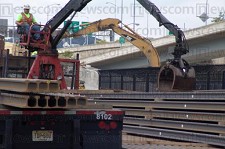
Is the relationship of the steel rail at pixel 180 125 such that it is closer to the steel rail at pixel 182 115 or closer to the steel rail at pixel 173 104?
the steel rail at pixel 182 115

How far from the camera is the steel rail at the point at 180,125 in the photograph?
8.59 meters

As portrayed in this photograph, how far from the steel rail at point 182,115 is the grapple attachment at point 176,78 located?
6.90ft

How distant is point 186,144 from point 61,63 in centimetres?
609

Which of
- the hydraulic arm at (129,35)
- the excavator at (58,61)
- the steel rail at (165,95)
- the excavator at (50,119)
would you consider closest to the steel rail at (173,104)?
the steel rail at (165,95)

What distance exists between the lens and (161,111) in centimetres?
977

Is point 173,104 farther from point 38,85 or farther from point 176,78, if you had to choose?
point 38,85

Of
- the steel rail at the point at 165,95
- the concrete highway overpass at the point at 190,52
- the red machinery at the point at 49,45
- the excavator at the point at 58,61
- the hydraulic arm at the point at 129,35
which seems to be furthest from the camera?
the concrete highway overpass at the point at 190,52

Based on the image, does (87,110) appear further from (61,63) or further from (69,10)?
(69,10)

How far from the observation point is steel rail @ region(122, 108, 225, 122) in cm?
869

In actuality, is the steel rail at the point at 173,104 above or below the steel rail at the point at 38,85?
below

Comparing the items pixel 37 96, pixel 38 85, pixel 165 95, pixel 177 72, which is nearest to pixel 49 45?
pixel 177 72

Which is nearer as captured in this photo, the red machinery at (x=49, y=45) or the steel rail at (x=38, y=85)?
the steel rail at (x=38, y=85)

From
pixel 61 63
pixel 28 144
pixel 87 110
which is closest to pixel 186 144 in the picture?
pixel 87 110

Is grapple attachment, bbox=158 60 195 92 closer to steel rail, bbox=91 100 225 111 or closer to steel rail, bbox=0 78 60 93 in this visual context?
steel rail, bbox=91 100 225 111
